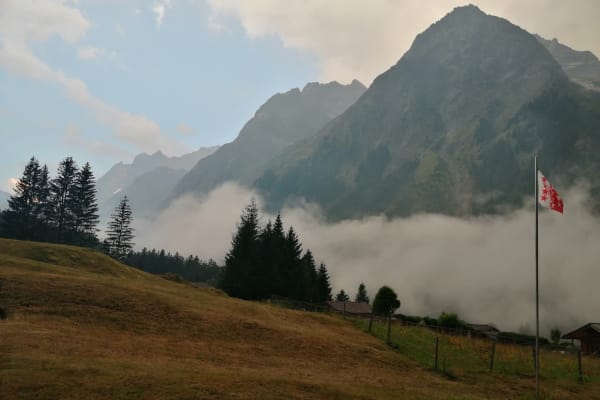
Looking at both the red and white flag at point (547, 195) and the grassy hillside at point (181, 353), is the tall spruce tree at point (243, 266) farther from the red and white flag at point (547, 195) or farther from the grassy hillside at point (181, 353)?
the red and white flag at point (547, 195)

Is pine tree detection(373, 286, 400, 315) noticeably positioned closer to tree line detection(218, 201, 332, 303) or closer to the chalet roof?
tree line detection(218, 201, 332, 303)

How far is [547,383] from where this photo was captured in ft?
99.1

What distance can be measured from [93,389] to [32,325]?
1260 cm

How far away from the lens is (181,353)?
25.8 metres

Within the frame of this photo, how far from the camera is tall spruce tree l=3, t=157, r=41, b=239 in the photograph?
91.4 metres

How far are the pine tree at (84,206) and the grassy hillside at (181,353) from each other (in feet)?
198

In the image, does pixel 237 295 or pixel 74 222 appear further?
pixel 74 222

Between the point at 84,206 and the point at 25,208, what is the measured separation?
12278mm

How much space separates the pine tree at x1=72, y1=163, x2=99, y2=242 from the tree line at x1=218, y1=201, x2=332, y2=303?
42.8 metres

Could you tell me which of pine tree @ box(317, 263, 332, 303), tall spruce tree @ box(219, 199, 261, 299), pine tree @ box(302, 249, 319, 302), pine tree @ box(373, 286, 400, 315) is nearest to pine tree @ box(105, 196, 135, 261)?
pine tree @ box(302, 249, 319, 302)

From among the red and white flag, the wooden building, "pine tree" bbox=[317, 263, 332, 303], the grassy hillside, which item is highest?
the red and white flag

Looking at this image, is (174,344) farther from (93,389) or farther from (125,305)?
(93,389)

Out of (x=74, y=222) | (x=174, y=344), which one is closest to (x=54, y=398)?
(x=174, y=344)

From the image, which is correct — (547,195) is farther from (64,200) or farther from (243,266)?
(64,200)
